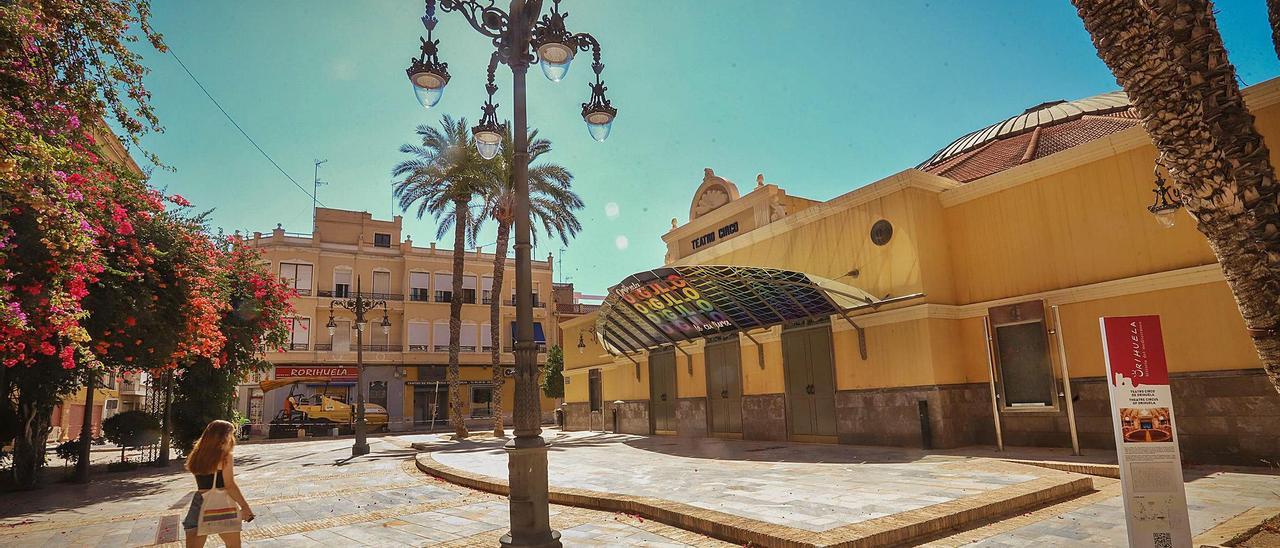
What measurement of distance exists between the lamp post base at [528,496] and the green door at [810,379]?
11.5 metres

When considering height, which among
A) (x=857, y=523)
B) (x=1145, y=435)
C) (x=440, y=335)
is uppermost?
(x=440, y=335)

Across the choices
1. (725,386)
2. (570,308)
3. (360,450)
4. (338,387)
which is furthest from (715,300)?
(570,308)

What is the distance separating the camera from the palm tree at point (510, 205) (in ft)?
87.0

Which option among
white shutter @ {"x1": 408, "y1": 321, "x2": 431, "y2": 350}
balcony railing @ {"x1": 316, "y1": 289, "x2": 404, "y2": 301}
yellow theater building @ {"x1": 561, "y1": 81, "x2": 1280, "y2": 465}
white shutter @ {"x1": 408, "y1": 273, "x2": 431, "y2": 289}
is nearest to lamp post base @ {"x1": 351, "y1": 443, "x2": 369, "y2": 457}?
yellow theater building @ {"x1": 561, "y1": 81, "x2": 1280, "y2": 465}

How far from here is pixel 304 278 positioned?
4234 centimetres

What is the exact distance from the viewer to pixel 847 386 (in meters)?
15.5

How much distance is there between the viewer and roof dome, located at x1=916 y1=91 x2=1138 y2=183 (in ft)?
58.9

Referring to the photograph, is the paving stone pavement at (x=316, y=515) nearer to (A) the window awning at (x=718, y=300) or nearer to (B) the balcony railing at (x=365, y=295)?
(A) the window awning at (x=718, y=300)

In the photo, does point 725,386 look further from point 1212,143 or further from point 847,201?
point 1212,143

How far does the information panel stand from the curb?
1.78 metres

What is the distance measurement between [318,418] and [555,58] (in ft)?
111

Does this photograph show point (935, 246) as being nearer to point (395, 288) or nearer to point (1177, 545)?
point (1177, 545)

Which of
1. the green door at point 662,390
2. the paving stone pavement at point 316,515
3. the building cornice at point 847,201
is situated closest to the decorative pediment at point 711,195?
the building cornice at point 847,201

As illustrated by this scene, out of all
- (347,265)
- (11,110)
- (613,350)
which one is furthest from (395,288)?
(11,110)
